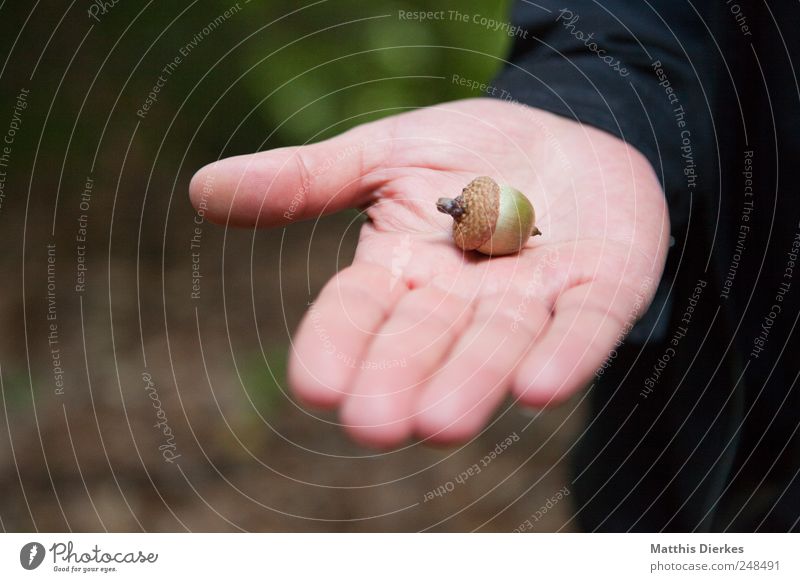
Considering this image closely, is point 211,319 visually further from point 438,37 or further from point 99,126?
point 438,37

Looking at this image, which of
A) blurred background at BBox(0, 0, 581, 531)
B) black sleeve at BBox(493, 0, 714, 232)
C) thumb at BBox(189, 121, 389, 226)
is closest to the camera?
thumb at BBox(189, 121, 389, 226)

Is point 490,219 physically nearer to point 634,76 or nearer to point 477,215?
point 477,215

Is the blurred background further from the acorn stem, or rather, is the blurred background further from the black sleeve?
the acorn stem

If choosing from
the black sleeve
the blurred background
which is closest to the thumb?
the black sleeve

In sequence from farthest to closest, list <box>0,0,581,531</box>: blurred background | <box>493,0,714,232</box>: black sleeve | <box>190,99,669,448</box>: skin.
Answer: <box>0,0,581,531</box>: blurred background, <box>493,0,714,232</box>: black sleeve, <box>190,99,669,448</box>: skin

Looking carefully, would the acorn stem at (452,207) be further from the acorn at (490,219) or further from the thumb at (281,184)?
the thumb at (281,184)

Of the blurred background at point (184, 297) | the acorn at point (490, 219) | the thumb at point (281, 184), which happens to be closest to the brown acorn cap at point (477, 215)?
the acorn at point (490, 219)
